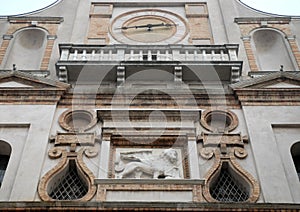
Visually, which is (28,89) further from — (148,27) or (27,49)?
(148,27)

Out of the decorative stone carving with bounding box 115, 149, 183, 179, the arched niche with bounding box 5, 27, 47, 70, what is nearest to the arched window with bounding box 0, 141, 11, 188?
the decorative stone carving with bounding box 115, 149, 183, 179

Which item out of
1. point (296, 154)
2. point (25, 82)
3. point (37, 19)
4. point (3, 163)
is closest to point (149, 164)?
point (3, 163)

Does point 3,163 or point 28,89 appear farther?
point 28,89

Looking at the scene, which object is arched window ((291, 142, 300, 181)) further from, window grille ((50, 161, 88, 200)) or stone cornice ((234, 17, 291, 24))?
stone cornice ((234, 17, 291, 24))

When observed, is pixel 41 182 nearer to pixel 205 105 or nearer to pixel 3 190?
pixel 3 190

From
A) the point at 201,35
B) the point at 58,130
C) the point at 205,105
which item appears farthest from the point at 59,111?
the point at 201,35

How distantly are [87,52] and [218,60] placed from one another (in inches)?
155

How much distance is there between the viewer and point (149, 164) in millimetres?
13016

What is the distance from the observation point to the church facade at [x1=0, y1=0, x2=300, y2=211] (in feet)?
40.5

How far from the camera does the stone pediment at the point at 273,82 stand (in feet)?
51.0

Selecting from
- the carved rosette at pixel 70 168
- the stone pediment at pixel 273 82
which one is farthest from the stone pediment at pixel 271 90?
the carved rosette at pixel 70 168

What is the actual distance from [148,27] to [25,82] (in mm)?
5372

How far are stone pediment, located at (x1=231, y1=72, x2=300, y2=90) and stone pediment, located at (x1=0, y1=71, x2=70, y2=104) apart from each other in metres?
4.88

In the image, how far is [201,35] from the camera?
18.7 meters
